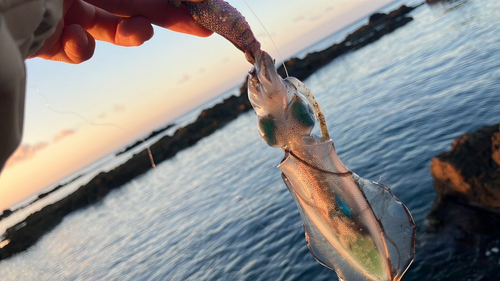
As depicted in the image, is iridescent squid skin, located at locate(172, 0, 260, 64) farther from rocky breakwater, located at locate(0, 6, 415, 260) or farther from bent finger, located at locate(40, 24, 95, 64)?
rocky breakwater, located at locate(0, 6, 415, 260)

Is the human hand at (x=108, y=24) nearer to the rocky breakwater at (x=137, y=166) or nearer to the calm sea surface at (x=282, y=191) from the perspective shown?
the calm sea surface at (x=282, y=191)

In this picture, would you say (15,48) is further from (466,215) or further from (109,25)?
(466,215)

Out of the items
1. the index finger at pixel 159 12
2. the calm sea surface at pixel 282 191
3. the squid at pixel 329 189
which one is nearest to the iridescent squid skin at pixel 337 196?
the squid at pixel 329 189

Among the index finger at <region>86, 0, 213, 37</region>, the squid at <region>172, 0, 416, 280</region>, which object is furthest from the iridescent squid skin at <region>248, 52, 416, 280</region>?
the index finger at <region>86, 0, 213, 37</region>

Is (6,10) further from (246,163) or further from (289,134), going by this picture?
(246,163)

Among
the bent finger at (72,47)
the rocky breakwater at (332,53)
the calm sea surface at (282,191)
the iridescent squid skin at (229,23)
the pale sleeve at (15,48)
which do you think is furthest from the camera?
the rocky breakwater at (332,53)

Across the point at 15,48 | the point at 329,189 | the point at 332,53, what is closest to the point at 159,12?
the point at 15,48

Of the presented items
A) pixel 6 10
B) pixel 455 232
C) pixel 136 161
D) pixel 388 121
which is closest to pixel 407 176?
pixel 455 232
